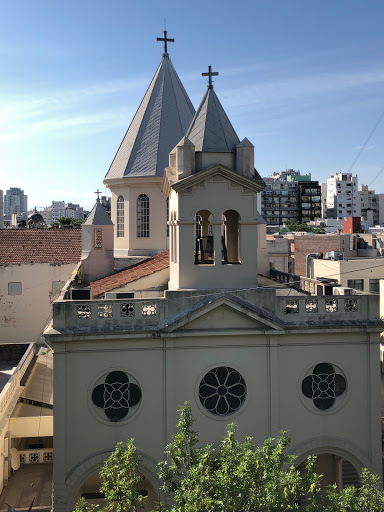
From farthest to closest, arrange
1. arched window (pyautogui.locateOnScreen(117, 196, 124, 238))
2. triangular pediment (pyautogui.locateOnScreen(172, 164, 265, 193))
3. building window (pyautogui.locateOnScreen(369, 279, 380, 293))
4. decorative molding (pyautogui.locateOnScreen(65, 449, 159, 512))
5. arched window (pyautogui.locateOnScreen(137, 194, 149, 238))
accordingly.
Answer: building window (pyautogui.locateOnScreen(369, 279, 380, 293)) < arched window (pyautogui.locateOnScreen(117, 196, 124, 238)) < arched window (pyautogui.locateOnScreen(137, 194, 149, 238)) < triangular pediment (pyautogui.locateOnScreen(172, 164, 265, 193)) < decorative molding (pyautogui.locateOnScreen(65, 449, 159, 512))

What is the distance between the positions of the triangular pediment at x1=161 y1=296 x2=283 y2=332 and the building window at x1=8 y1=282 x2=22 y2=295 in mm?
22082

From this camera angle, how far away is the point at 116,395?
1612cm

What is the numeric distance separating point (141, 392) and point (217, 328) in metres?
3.07

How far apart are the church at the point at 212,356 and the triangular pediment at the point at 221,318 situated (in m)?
0.03

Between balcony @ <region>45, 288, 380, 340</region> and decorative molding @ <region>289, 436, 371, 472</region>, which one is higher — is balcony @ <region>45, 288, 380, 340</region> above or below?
above

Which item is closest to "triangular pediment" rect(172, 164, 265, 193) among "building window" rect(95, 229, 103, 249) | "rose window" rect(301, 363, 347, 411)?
"rose window" rect(301, 363, 347, 411)

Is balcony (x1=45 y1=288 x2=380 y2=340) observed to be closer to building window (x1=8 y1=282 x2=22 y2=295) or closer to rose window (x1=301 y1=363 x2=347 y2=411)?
rose window (x1=301 y1=363 x2=347 y2=411)

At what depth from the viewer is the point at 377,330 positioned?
1678 centimetres

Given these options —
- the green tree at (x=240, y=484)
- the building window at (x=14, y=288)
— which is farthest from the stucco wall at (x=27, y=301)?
the green tree at (x=240, y=484)

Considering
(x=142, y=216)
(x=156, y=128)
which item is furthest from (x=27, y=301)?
(x=156, y=128)

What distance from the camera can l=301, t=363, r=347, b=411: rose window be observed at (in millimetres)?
16875

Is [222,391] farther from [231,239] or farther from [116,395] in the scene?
[231,239]

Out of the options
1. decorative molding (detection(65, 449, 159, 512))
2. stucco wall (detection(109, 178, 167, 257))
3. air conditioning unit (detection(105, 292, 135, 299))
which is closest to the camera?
decorative molding (detection(65, 449, 159, 512))

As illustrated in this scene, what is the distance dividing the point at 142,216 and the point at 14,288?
42.9 feet
